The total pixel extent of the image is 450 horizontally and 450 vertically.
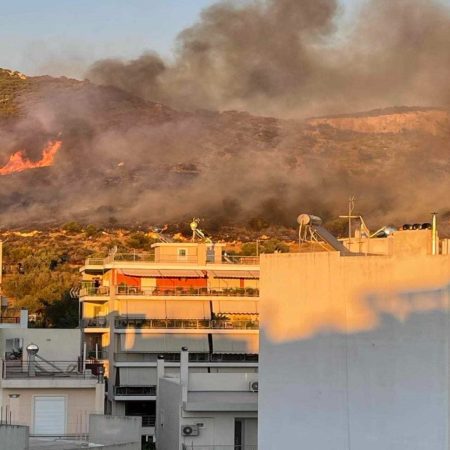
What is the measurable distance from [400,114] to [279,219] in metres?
22.1

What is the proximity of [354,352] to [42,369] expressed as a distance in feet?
48.1

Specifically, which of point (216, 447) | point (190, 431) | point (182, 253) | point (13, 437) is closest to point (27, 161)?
point (182, 253)

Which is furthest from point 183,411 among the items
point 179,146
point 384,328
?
point 179,146

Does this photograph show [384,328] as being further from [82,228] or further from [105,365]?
[82,228]

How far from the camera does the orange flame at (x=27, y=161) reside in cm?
16888

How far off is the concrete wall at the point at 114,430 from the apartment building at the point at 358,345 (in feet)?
11.2

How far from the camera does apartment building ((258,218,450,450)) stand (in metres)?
32.7

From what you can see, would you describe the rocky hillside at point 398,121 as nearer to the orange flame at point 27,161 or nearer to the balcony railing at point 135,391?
the orange flame at point 27,161

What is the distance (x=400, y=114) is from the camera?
6491 inches

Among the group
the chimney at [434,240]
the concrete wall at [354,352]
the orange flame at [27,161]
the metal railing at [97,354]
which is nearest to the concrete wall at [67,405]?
the concrete wall at [354,352]

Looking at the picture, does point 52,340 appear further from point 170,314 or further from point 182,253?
point 182,253

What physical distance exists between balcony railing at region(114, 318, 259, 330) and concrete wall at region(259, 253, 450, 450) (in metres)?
32.1

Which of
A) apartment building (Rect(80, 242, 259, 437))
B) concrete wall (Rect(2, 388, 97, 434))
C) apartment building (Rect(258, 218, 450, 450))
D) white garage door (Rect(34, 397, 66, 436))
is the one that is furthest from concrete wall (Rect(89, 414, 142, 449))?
apartment building (Rect(80, 242, 259, 437))

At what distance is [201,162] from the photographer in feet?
565
